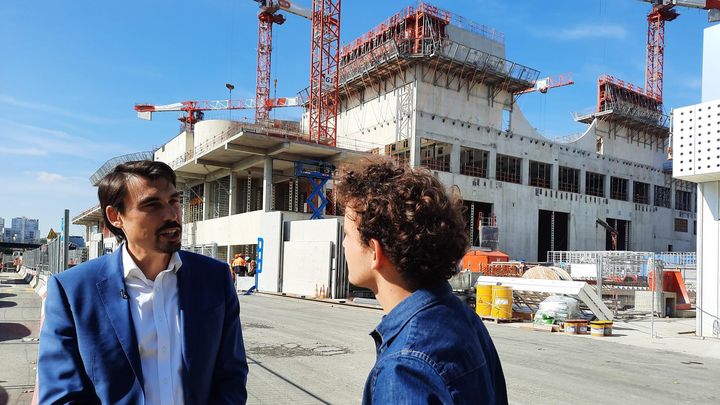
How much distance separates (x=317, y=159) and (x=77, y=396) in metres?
38.5

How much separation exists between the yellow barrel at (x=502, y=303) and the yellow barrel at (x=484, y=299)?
13.3 inches

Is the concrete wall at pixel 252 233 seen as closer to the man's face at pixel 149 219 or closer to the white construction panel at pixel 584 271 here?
the white construction panel at pixel 584 271

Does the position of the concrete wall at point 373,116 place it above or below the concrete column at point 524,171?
above

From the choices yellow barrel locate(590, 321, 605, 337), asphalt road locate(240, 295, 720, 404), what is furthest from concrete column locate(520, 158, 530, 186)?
asphalt road locate(240, 295, 720, 404)

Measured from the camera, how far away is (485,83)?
46.7 metres

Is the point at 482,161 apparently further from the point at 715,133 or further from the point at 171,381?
the point at 171,381

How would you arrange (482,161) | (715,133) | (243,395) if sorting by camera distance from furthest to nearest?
(482,161) < (715,133) < (243,395)

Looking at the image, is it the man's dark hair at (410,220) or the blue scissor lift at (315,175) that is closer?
the man's dark hair at (410,220)

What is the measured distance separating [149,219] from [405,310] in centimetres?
160

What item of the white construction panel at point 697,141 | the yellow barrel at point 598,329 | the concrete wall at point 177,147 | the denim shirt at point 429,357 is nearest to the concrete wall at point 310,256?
the yellow barrel at point 598,329

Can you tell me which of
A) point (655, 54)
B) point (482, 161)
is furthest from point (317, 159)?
point (655, 54)

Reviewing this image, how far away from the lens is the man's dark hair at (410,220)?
171 centimetres

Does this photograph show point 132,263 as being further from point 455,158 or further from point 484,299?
point 455,158

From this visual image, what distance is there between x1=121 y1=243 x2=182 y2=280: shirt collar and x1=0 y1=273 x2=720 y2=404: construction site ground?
394 cm
